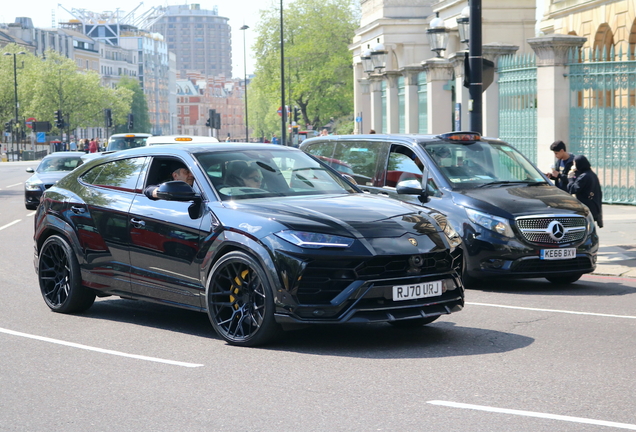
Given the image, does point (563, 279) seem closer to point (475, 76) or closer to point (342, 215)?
point (475, 76)

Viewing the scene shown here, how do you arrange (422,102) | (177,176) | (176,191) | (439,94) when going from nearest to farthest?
(176,191)
(177,176)
(439,94)
(422,102)

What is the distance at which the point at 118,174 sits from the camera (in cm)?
889

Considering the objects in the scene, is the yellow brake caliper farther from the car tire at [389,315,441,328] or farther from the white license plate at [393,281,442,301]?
the car tire at [389,315,441,328]

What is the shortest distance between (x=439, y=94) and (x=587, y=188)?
1775 centimetres

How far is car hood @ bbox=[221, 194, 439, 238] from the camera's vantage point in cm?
708

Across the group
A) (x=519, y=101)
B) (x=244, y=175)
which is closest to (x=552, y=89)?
(x=519, y=101)

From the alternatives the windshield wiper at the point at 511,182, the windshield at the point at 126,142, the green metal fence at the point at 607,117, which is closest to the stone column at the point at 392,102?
the windshield at the point at 126,142

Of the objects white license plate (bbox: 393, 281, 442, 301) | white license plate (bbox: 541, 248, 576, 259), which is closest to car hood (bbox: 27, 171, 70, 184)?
white license plate (bbox: 541, 248, 576, 259)

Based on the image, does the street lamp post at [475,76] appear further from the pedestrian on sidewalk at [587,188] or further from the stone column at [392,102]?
the stone column at [392,102]

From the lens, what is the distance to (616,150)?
19.7 m

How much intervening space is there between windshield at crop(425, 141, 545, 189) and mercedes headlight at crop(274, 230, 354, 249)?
4.27m

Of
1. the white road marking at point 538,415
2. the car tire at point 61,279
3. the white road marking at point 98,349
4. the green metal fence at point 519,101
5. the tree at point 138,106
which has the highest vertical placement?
the tree at point 138,106

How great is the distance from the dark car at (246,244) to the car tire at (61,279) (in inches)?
0.5

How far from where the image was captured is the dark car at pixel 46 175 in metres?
24.8
